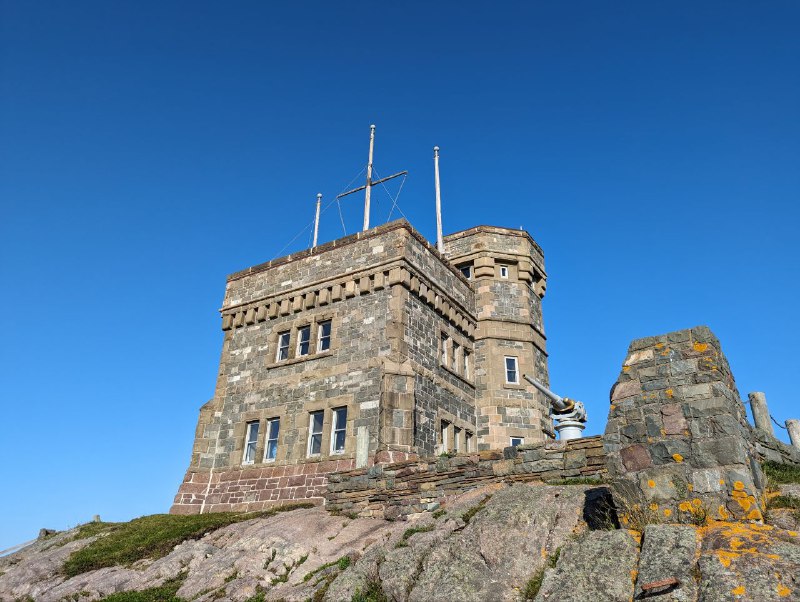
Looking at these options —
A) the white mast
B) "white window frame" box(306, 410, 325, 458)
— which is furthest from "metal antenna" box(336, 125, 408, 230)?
"white window frame" box(306, 410, 325, 458)

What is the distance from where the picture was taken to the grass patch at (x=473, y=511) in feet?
36.1

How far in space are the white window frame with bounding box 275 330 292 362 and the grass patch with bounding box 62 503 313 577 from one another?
6.35 metres

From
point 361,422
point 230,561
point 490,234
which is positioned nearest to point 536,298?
point 490,234

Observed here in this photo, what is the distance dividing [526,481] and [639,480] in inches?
213

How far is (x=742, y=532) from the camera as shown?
21.9 feet

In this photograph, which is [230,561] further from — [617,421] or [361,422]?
[617,421]

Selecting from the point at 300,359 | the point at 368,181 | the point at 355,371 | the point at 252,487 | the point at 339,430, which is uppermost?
the point at 368,181

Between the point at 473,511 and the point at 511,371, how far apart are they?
14.9 m

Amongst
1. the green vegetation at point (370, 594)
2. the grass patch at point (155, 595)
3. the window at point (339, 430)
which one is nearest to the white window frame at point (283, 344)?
the window at point (339, 430)

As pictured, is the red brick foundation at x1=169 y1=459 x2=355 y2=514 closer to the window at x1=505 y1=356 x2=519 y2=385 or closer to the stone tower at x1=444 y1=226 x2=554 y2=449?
the stone tower at x1=444 y1=226 x2=554 y2=449

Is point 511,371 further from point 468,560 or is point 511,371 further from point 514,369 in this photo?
point 468,560

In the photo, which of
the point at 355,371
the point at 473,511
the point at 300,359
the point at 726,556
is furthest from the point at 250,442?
the point at 726,556

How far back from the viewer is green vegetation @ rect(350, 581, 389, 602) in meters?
9.12

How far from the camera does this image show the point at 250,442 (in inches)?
868
